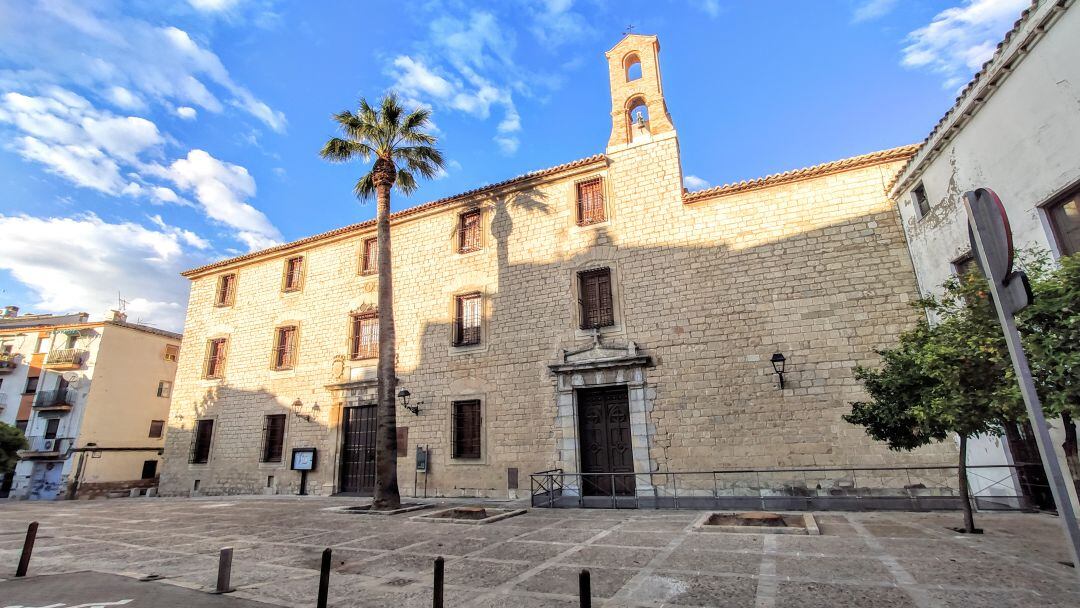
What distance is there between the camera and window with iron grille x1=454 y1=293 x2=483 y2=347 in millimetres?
14938

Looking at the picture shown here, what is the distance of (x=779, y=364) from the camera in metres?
11.0

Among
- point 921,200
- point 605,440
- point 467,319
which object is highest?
point 921,200

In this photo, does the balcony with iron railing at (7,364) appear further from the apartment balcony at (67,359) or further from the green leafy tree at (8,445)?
the green leafy tree at (8,445)

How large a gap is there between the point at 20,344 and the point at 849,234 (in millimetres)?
43540

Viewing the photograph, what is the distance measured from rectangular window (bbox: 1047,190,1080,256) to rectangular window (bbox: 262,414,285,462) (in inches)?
803

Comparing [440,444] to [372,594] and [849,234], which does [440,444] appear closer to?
[372,594]

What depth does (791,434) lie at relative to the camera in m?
10.7

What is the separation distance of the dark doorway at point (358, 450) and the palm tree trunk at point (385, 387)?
354 cm

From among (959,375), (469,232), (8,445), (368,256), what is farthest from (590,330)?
(8,445)

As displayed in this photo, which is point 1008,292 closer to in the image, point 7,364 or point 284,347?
point 284,347

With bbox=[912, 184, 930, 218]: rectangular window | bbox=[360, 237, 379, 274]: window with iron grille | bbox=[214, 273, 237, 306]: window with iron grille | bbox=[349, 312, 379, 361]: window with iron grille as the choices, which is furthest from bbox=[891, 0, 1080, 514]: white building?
bbox=[214, 273, 237, 306]: window with iron grille

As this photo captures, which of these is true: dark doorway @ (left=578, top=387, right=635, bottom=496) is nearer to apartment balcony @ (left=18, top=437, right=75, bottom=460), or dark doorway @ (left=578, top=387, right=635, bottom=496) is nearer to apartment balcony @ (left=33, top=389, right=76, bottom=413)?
apartment balcony @ (left=18, top=437, right=75, bottom=460)

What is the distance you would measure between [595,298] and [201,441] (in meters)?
16.8

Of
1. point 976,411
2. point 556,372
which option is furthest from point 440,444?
point 976,411
